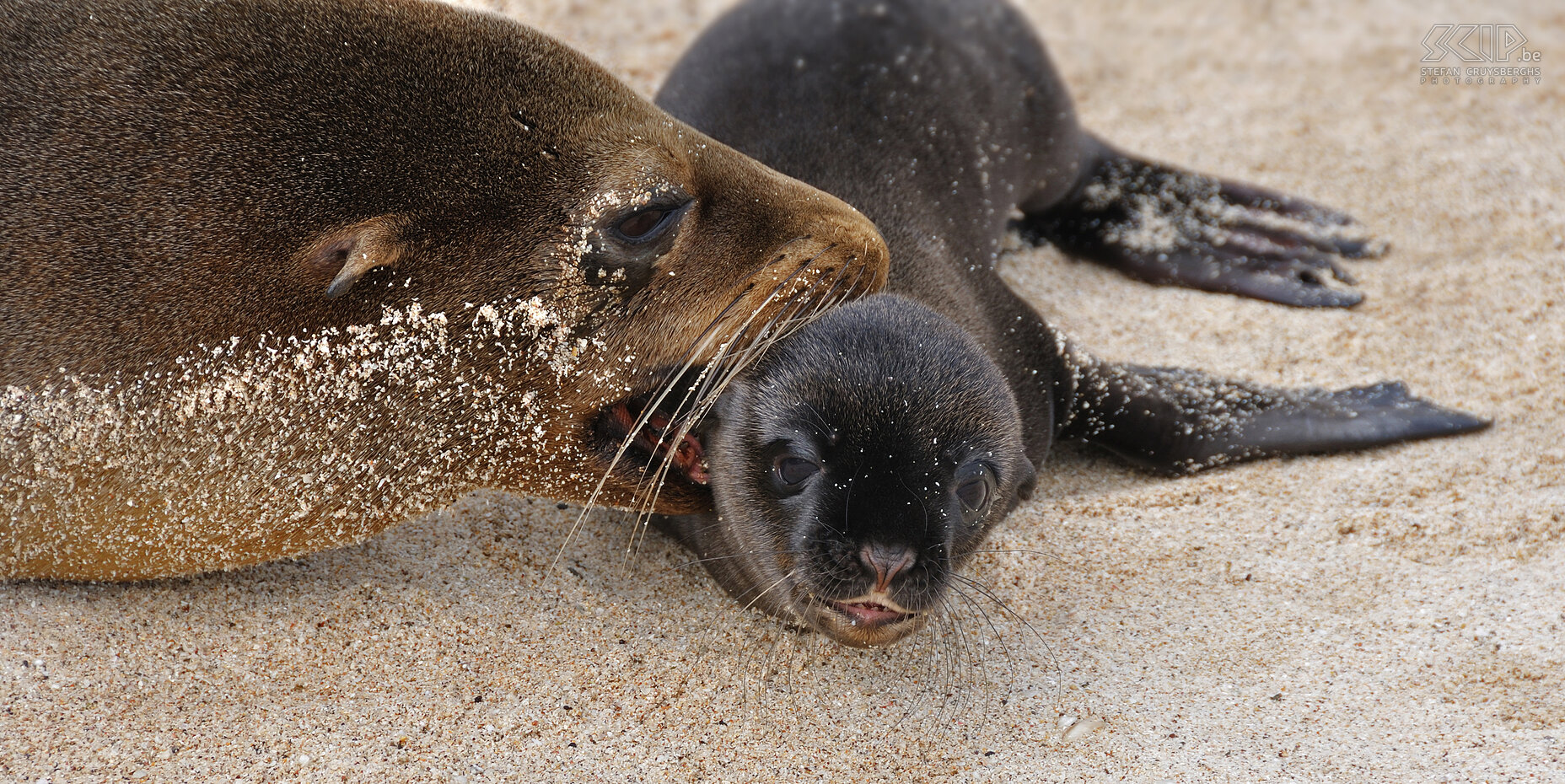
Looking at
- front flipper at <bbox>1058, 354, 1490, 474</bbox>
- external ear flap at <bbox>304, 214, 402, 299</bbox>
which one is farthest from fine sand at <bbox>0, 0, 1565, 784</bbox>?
external ear flap at <bbox>304, 214, 402, 299</bbox>

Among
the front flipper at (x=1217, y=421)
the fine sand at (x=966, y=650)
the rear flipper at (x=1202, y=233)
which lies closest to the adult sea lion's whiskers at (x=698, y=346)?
the fine sand at (x=966, y=650)

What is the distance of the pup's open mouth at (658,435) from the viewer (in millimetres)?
3369

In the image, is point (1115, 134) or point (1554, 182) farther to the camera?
point (1115, 134)

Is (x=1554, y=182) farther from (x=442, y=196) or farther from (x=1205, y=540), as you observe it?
(x=442, y=196)

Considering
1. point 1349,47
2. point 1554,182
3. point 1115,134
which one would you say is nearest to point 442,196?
point 1115,134

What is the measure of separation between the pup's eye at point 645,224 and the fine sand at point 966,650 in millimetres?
1017

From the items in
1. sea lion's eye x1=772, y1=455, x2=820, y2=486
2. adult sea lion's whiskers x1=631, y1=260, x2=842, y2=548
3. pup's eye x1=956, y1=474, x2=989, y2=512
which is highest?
adult sea lion's whiskers x1=631, y1=260, x2=842, y2=548

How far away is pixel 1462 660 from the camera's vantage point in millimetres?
3314

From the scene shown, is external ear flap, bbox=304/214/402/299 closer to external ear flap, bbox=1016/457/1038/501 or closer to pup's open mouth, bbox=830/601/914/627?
pup's open mouth, bbox=830/601/914/627

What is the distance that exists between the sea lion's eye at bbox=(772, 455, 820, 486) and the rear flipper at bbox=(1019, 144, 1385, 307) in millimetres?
2794

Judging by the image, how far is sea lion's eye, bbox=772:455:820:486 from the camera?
10.5 feet

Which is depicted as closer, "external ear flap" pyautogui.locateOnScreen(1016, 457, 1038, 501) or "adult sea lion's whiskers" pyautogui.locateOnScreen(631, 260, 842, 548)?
"adult sea lion's whiskers" pyautogui.locateOnScreen(631, 260, 842, 548)

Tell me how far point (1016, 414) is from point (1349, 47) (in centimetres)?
493

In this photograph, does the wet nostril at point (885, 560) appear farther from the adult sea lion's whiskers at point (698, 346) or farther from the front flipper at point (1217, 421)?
the front flipper at point (1217, 421)
